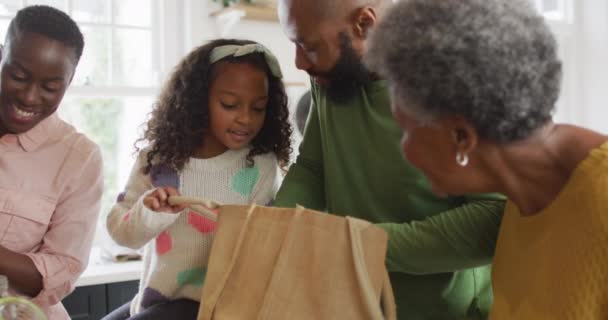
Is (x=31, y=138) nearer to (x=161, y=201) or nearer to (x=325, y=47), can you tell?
(x=161, y=201)

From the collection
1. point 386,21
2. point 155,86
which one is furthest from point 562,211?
point 155,86

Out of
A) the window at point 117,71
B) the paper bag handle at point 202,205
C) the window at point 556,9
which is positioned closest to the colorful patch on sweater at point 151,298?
the paper bag handle at point 202,205

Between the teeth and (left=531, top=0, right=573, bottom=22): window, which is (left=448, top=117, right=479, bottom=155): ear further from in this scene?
(left=531, top=0, right=573, bottom=22): window

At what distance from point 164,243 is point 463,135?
0.75m

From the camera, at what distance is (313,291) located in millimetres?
985

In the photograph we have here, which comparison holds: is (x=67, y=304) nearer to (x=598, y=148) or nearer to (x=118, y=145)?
(x=118, y=145)

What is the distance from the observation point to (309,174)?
4.37ft

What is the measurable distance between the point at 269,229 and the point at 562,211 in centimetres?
42

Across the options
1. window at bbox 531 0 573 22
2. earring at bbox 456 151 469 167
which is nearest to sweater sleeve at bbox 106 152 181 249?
earring at bbox 456 151 469 167

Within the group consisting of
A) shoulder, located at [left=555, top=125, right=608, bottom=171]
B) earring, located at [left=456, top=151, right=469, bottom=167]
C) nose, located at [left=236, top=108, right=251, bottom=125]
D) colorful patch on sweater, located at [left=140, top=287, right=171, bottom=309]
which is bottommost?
colorful patch on sweater, located at [left=140, top=287, right=171, bottom=309]

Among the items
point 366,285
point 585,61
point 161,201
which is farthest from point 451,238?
point 585,61

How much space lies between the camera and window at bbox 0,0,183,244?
2842 mm

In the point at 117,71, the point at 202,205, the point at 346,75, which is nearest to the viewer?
the point at 202,205

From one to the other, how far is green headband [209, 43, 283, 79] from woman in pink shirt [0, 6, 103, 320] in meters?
0.27
